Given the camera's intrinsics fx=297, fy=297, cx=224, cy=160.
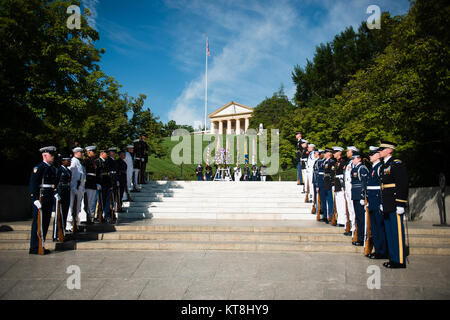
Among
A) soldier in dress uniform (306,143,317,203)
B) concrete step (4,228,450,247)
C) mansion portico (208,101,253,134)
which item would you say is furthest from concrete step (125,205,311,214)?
mansion portico (208,101,253,134)

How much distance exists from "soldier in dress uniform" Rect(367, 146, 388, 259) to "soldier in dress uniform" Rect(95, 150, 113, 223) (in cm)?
815

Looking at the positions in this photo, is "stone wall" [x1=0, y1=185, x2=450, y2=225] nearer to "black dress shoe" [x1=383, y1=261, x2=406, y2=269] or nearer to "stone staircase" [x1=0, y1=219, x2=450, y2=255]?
"stone staircase" [x1=0, y1=219, x2=450, y2=255]

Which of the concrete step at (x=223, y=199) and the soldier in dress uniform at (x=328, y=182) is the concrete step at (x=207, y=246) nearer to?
the soldier in dress uniform at (x=328, y=182)

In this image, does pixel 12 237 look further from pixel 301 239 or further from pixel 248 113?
pixel 248 113

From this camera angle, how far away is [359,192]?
754cm

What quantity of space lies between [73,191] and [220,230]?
445 cm

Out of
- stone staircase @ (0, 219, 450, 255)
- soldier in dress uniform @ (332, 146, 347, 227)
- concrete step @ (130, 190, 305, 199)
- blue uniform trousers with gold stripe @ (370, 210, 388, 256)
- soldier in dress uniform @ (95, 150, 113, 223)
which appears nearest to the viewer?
blue uniform trousers with gold stripe @ (370, 210, 388, 256)

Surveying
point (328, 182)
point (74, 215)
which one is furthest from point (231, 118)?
point (74, 215)

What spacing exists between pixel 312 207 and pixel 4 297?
10.0 m

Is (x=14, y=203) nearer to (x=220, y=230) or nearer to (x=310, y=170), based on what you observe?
(x=220, y=230)

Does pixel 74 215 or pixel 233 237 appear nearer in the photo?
pixel 233 237

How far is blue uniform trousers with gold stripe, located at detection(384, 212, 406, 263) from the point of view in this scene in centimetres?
584
